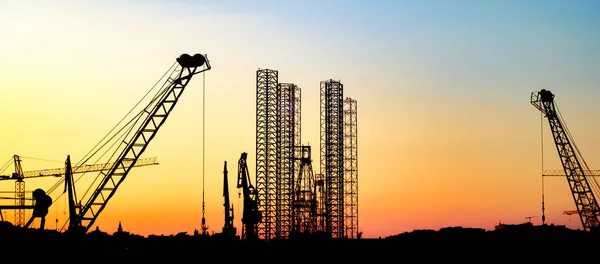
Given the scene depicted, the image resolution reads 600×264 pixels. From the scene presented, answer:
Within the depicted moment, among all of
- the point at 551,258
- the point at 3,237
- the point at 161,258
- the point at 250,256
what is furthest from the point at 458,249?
the point at 3,237

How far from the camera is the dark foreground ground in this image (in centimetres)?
6378

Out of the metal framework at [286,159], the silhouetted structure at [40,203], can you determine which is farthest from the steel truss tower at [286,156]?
the silhouetted structure at [40,203]

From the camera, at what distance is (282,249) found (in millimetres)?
90750

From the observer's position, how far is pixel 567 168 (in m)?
122

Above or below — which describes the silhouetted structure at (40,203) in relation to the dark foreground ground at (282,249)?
above

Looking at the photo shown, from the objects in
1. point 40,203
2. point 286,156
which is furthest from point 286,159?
point 40,203

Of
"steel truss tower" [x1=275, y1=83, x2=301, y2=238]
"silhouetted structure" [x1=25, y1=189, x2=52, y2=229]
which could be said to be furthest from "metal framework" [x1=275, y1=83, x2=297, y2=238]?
"silhouetted structure" [x1=25, y1=189, x2=52, y2=229]

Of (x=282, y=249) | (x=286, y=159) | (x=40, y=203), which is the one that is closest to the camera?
(x=40, y=203)

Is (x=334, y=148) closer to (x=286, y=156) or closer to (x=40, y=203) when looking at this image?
(x=286, y=156)

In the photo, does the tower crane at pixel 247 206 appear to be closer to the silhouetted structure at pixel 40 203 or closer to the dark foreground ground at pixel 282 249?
the dark foreground ground at pixel 282 249

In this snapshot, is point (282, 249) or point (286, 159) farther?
point (286, 159)

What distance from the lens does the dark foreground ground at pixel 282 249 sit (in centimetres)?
6378

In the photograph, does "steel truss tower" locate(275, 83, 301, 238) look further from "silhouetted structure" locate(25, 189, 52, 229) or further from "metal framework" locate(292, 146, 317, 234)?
"silhouetted structure" locate(25, 189, 52, 229)

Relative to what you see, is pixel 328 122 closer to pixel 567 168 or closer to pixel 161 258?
pixel 567 168
